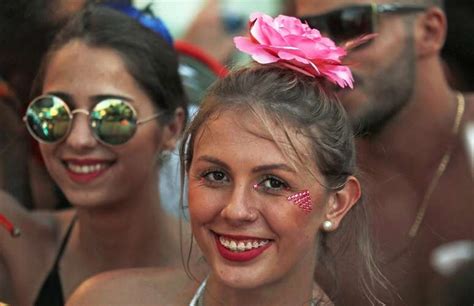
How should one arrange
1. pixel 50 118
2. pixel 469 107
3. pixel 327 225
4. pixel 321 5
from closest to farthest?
1. pixel 327 225
2. pixel 50 118
3. pixel 321 5
4. pixel 469 107

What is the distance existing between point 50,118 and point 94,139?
0.45ft

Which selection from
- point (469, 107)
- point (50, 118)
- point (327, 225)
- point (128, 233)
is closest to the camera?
point (327, 225)

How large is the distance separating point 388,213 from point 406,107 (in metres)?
0.40

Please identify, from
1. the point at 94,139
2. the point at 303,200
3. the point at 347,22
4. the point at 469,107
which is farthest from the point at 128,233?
the point at 469,107

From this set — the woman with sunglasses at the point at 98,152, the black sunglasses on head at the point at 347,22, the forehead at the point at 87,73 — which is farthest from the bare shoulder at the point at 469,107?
the forehead at the point at 87,73

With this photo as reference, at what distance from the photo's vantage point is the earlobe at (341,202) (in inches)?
92.7

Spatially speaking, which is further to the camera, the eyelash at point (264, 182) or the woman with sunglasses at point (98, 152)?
the woman with sunglasses at point (98, 152)

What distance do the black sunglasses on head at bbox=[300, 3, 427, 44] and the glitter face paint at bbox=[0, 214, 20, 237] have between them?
111 centimetres

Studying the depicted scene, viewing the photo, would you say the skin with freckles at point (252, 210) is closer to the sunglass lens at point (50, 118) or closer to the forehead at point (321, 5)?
the sunglass lens at point (50, 118)

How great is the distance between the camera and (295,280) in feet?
7.80

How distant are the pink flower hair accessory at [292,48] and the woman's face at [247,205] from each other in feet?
0.50

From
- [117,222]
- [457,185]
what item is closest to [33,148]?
[117,222]

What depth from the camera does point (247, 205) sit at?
222 centimetres

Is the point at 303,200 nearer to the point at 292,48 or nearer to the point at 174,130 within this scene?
the point at 292,48
